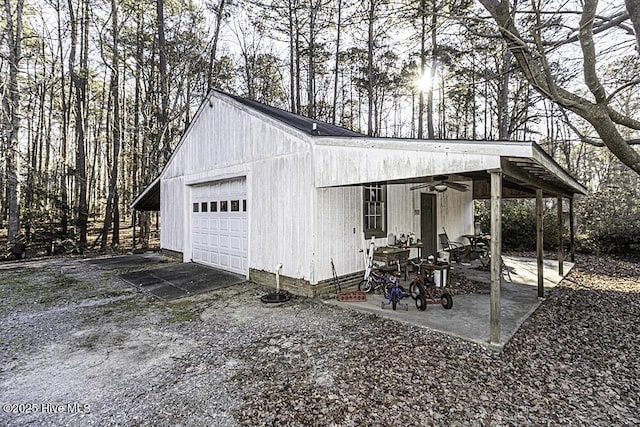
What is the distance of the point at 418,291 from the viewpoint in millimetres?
4992

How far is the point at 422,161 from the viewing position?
13.2 feet

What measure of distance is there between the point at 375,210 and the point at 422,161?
3.21 m

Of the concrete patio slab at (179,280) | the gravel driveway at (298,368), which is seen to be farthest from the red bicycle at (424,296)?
the concrete patio slab at (179,280)

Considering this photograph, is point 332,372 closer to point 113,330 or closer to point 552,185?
point 113,330

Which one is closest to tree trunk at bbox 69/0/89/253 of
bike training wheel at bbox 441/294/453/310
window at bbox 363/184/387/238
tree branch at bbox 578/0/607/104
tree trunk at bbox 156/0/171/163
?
tree trunk at bbox 156/0/171/163

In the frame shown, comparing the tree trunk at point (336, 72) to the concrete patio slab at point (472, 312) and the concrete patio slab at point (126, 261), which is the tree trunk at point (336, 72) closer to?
the concrete patio slab at point (126, 261)

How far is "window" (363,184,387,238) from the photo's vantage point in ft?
22.7

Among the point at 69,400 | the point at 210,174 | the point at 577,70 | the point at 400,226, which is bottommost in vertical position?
the point at 69,400

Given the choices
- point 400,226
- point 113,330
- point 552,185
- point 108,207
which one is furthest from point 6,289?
point 552,185

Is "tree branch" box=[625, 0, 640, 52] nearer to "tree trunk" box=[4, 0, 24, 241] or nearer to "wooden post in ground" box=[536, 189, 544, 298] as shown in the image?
"wooden post in ground" box=[536, 189, 544, 298]

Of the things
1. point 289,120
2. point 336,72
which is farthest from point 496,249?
point 336,72

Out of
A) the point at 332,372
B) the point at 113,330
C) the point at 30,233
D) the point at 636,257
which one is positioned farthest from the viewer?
the point at 30,233

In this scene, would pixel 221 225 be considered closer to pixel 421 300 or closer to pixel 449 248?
pixel 421 300

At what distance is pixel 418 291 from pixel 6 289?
833 cm
